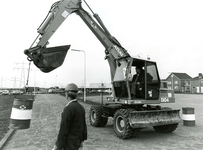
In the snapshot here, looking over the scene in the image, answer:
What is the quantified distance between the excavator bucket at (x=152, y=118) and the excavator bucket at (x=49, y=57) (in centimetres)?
307

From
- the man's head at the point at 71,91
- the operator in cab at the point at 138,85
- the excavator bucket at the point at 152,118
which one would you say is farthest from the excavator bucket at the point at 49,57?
the man's head at the point at 71,91

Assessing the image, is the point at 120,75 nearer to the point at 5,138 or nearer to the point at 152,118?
the point at 152,118

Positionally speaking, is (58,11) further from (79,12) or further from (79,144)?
(79,144)

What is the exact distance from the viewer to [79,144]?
11.1 feet

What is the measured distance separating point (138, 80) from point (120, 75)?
734 millimetres

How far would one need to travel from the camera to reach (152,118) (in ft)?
23.7

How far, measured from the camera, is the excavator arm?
6.75 metres

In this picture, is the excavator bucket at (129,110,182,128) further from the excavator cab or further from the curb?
the curb

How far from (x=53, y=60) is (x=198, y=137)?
590cm

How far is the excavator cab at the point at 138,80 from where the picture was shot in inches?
298

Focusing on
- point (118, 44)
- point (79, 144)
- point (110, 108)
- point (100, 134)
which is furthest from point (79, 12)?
point (79, 144)

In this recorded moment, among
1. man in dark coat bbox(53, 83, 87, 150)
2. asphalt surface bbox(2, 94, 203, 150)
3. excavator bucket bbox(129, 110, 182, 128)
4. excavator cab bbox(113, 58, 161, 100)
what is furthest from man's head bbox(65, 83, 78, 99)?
excavator cab bbox(113, 58, 161, 100)

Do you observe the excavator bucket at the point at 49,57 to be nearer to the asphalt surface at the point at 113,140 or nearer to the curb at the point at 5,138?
the asphalt surface at the point at 113,140

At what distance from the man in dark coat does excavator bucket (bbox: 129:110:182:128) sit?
3.60m
